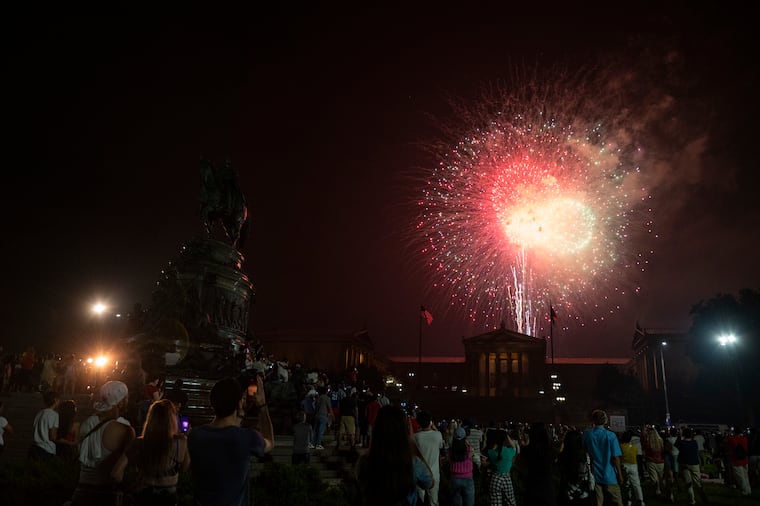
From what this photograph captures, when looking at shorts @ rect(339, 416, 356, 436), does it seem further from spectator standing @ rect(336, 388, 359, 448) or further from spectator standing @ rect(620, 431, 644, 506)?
spectator standing @ rect(620, 431, 644, 506)

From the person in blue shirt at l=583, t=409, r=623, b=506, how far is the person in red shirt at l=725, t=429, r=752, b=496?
8924 mm

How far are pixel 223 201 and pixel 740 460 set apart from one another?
20824 millimetres

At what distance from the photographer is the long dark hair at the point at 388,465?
4.37 meters

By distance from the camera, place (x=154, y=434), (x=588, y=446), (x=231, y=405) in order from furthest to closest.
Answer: (x=588, y=446)
(x=154, y=434)
(x=231, y=405)

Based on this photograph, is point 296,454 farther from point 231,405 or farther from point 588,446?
point 231,405

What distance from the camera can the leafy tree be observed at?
179 feet

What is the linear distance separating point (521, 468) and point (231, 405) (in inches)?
600

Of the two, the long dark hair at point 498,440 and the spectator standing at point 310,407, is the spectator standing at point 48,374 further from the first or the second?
the long dark hair at point 498,440

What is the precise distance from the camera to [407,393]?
74000 mm

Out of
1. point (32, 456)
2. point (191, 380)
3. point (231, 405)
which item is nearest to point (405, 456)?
point (231, 405)

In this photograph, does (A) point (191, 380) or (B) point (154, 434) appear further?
(A) point (191, 380)

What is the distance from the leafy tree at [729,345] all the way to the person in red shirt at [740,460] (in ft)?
134

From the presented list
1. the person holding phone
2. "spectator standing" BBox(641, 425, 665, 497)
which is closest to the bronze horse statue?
"spectator standing" BBox(641, 425, 665, 497)

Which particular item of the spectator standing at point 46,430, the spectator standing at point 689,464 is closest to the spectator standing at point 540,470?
the spectator standing at point 46,430
